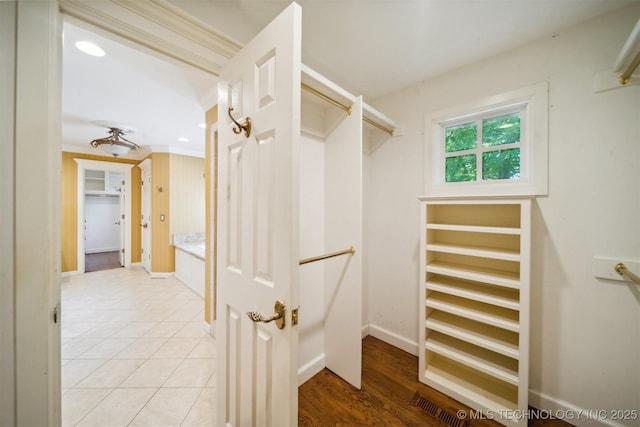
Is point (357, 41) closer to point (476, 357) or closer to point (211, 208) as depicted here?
point (211, 208)

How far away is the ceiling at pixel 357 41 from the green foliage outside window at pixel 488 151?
1.62ft

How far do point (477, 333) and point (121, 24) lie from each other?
2688mm

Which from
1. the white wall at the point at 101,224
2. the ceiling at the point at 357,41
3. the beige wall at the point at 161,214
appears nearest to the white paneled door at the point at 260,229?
the ceiling at the point at 357,41

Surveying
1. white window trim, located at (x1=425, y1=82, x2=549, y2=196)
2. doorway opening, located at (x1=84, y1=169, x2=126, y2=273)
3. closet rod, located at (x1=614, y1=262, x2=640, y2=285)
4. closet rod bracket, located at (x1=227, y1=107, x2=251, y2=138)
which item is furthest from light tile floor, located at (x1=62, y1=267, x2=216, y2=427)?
doorway opening, located at (x1=84, y1=169, x2=126, y2=273)

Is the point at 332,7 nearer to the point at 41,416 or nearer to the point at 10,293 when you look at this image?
the point at 10,293

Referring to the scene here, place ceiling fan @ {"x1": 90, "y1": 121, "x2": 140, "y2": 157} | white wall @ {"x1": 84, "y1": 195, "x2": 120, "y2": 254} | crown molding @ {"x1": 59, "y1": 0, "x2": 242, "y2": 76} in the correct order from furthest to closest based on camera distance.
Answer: white wall @ {"x1": 84, "y1": 195, "x2": 120, "y2": 254}, ceiling fan @ {"x1": 90, "y1": 121, "x2": 140, "y2": 157}, crown molding @ {"x1": 59, "y1": 0, "x2": 242, "y2": 76}

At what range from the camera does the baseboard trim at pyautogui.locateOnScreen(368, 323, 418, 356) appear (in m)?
2.01

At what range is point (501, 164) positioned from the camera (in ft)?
5.50

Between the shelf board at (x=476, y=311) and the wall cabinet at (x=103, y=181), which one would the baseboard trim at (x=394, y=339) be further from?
the wall cabinet at (x=103, y=181)

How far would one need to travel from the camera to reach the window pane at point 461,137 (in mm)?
1820

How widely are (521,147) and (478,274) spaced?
0.98 metres

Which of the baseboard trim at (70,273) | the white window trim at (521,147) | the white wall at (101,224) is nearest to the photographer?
the white window trim at (521,147)

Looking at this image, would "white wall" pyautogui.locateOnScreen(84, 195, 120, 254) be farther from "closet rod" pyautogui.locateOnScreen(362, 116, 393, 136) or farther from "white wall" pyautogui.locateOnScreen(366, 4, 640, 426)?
"white wall" pyautogui.locateOnScreen(366, 4, 640, 426)

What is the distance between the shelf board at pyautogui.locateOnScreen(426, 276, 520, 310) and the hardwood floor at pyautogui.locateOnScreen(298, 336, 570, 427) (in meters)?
0.74
